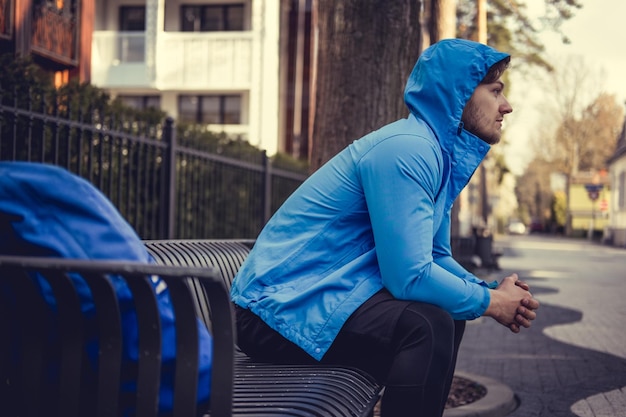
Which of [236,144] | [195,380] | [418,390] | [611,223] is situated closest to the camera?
[195,380]

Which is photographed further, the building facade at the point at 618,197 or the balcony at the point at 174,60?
the building facade at the point at 618,197

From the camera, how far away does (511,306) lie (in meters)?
2.93

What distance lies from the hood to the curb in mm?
2104

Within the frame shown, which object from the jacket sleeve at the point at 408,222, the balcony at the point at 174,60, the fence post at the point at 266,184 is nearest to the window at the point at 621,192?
the balcony at the point at 174,60

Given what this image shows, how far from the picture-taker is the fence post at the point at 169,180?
683 centimetres

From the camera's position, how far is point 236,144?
36.6ft

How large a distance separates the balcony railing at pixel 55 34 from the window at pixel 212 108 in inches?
504

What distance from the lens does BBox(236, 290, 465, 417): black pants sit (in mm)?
2682

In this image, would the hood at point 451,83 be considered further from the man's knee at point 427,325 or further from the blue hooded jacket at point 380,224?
the man's knee at point 427,325

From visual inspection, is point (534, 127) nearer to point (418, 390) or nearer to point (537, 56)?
point (537, 56)

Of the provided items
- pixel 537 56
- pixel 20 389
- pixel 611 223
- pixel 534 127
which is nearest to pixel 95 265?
pixel 20 389

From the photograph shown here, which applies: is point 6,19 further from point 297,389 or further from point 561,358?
point 297,389

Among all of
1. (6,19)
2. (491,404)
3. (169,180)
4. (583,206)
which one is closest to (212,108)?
(6,19)

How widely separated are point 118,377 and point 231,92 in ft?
95.3
